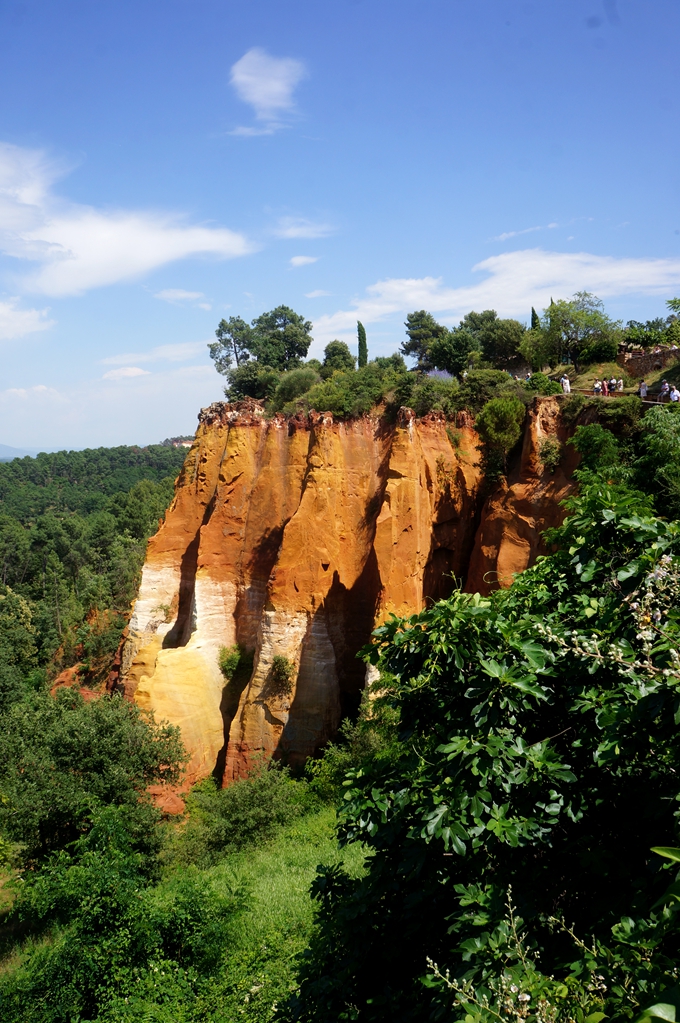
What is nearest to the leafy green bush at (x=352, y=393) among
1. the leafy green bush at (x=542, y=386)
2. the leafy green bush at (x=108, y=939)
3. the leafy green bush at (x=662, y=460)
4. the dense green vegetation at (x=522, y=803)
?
the leafy green bush at (x=542, y=386)

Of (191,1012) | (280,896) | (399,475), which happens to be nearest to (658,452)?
(399,475)

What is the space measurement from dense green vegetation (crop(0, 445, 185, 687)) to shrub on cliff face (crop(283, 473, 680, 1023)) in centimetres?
2907

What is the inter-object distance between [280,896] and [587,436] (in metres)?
12.5

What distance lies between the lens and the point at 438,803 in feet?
16.5

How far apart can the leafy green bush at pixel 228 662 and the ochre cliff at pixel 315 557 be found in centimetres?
19

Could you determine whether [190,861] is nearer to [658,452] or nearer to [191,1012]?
→ [191,1012]

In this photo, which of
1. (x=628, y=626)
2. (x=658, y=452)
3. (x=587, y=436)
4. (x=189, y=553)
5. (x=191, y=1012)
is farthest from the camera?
(x=189, y=553)

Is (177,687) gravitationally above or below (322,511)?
below

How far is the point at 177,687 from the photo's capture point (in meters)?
20.6

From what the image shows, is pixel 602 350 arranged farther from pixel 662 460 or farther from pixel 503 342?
pixel 662 460

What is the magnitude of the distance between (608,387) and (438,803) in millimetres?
19867

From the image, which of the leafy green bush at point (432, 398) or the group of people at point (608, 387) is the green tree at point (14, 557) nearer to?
the leafy green bush at point (432, 398)

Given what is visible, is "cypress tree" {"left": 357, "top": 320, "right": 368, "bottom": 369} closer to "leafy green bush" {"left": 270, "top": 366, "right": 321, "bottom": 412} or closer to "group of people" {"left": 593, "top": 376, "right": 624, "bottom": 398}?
"leafy green bush" {"left": 270, "top": 366, "right": 321, "bottom": 412}

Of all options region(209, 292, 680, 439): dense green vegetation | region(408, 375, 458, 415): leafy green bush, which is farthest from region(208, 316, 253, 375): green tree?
region(408, 375, 458, 415): leafy green bush
